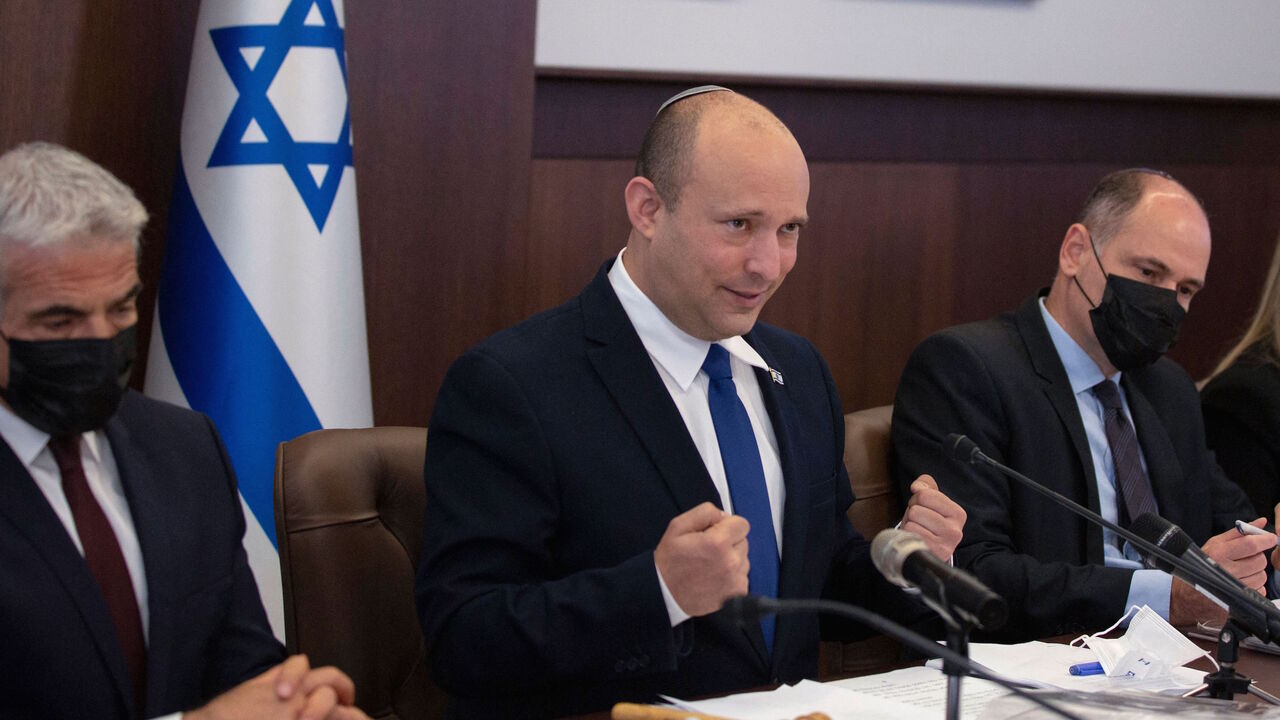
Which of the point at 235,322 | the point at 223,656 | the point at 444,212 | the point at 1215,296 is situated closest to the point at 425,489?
the point at 223,656

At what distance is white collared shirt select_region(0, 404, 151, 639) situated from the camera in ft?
5.22

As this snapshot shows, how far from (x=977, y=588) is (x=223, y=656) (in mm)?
1031

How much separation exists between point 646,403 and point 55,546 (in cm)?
88

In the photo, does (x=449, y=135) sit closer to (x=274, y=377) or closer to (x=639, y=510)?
(x=274, y=377)

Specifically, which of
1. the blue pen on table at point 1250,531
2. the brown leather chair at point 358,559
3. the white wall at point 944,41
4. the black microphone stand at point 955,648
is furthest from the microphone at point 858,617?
the white wall at point 944,41

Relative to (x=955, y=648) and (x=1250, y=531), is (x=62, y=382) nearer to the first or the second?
(x=955, y=648)

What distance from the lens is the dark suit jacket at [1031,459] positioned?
8.07 ft

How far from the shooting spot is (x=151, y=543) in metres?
1.66

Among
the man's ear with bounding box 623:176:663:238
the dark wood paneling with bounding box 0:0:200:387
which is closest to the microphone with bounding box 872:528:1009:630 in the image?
the man's ear with bounding box 623:176:663:238

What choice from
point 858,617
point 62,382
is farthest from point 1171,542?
point 62,382

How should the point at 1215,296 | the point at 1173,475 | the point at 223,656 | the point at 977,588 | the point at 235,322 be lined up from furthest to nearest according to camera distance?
the point at 1215,296
the point at 1173,475
the point at 235,322
the point at 223,656
the point at 977,588

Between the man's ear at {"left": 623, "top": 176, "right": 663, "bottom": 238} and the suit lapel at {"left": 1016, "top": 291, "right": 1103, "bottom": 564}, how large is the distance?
105 cm

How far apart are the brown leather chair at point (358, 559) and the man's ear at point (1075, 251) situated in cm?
154

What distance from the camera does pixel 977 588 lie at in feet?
4.40
